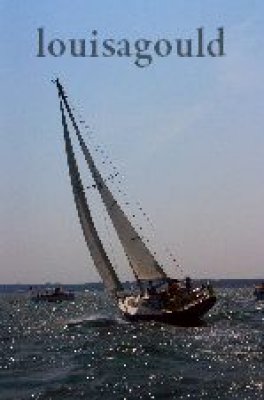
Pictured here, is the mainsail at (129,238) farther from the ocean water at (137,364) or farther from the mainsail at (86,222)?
the ocean water at (137,364)

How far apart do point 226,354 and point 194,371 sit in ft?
17.1

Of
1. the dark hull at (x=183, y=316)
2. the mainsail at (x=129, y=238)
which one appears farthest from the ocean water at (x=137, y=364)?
the mainsail at (x=129, y=238)

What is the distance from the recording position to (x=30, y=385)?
2719cm

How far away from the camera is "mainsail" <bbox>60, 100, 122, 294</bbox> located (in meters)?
51.4

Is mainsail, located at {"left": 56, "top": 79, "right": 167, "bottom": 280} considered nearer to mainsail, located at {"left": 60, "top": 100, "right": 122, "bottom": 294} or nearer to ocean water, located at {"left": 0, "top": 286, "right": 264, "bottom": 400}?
mainsail, located at {"left": 60, "top": 100, "right": 122, "bottom": 294}

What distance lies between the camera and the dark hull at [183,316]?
160 feet

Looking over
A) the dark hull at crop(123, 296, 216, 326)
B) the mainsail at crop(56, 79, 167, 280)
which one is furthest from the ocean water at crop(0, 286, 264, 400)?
the mainsail at crop(56, 79, 167, 280)

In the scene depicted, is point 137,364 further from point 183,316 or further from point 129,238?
point 129,238

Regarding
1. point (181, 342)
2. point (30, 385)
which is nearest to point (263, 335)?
point (181, 342)

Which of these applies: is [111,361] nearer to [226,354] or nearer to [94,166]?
[226,354]

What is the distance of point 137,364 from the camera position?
30734 mm

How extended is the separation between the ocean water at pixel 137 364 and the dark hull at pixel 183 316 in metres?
1.03

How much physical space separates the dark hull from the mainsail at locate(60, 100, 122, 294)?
3.44m

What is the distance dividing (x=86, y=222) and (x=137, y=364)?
71.7 feet
